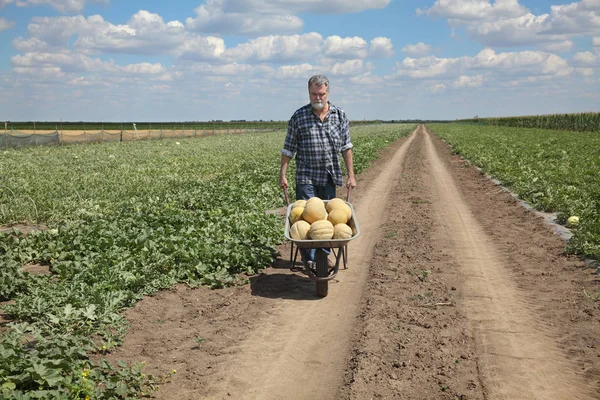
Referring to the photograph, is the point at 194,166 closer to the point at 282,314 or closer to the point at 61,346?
the point at 282,314

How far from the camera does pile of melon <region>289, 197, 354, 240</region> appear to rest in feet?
21.9

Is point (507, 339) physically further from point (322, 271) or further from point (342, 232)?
point (322, 271)

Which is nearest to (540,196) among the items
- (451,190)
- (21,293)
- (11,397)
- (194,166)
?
(451,190)

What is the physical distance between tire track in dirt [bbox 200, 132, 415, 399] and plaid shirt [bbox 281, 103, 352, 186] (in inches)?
59.9

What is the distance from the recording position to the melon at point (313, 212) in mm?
6984

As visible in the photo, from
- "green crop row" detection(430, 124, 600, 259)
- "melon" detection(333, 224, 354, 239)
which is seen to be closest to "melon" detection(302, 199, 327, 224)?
"melon" detection(333, 224, 354, 239)

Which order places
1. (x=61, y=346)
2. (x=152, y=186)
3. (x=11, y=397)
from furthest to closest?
1. (x=152, y=186)
2. (x=61, y=346)
3. (x=11, y=397)

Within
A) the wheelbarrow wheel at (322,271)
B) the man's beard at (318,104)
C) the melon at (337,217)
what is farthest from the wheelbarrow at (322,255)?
the man's beard at (318,104)

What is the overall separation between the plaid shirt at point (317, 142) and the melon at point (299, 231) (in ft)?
3.91

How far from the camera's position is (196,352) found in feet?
18.1

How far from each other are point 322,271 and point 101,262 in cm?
295

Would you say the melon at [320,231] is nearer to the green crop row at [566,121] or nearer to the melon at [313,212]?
the melon at [313,212]

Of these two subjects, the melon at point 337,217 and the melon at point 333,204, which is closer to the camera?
the melon at point 337,217

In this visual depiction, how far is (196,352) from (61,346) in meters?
1.30
